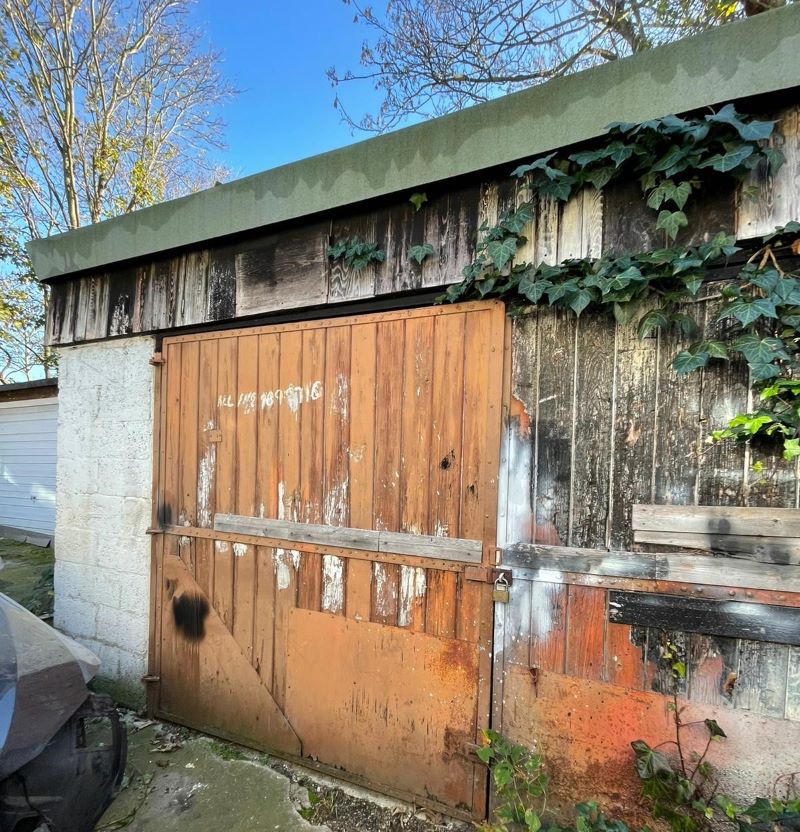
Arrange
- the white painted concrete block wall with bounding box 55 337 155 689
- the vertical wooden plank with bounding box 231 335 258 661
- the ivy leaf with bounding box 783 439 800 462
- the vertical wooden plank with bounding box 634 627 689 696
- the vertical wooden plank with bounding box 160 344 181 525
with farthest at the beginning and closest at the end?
the white painted concrete block wall with bounding box 55 337 155 689, the vertical wooden plank with bounding box 160 344 181 525, the vertical wooden plank with bounding box 231 335 258 661, the vertical wooden plank with bounding box 634 627 689 696, the ivy leaf with bounding box 783 439 800 462

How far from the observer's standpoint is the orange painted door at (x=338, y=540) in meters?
2.02

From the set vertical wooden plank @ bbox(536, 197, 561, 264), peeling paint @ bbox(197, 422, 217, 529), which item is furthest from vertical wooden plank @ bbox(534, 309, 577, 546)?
peeling paint @ bbox(197, 422, 217, 529)

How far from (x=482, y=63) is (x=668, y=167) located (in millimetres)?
3634

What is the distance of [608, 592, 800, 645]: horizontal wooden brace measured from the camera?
5.02ft

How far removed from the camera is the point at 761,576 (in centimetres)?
155

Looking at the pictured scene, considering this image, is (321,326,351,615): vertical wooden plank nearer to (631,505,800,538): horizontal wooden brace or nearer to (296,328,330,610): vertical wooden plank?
(296,328,330,610): vertical wooden plank

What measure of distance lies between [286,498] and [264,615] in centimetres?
65

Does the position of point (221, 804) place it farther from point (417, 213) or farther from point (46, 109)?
point (46, 109)

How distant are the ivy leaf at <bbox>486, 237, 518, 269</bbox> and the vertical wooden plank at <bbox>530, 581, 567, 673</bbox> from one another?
1290 millimetres

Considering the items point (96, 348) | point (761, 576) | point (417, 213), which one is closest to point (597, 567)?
point (761, 576)

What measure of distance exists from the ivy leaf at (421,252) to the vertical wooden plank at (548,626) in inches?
57.1

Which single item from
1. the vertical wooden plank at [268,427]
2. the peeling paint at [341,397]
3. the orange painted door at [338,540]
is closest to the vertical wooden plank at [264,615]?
the orange painted door at [338,540]

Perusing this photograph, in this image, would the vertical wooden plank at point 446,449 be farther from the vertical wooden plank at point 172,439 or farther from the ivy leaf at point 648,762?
the vertical wooden plank at point 172,439

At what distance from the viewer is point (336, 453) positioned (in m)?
2.31
